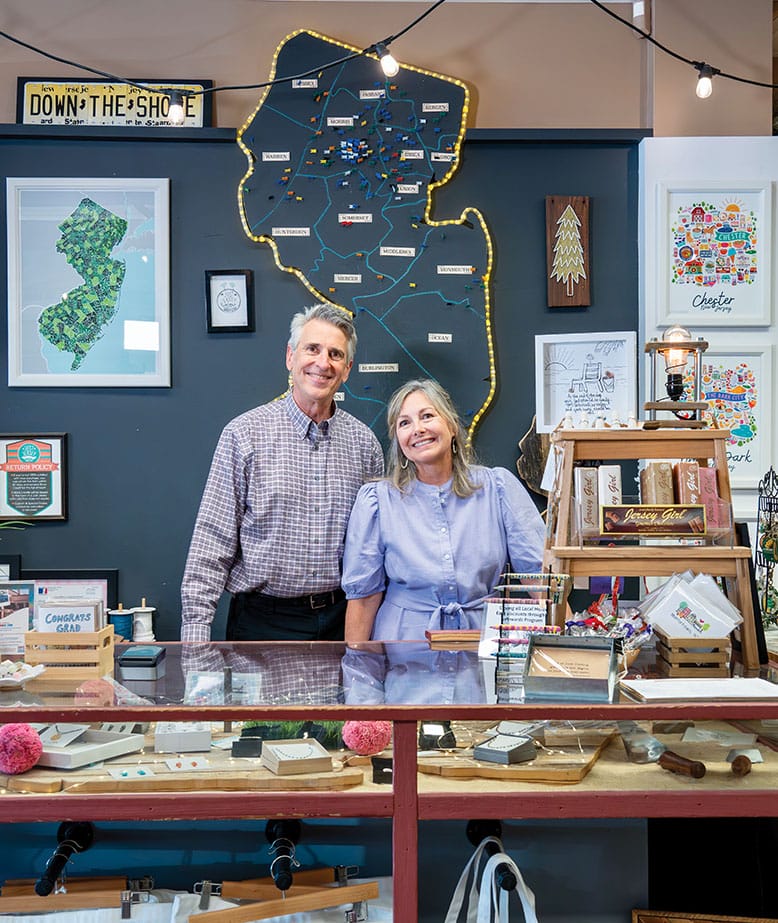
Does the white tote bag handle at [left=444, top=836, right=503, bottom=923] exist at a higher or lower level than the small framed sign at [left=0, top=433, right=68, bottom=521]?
lower

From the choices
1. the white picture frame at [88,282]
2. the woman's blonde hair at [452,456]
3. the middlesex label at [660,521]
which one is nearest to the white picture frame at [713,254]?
the woman's blonde hair at [452,456]

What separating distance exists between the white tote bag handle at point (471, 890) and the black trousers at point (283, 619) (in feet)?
4.42

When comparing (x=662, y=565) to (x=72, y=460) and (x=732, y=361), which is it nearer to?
(x=732, y=361)

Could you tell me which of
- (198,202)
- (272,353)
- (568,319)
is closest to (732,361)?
(568,319)

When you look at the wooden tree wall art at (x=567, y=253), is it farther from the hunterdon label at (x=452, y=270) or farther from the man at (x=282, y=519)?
the man at (x=282, y=519)

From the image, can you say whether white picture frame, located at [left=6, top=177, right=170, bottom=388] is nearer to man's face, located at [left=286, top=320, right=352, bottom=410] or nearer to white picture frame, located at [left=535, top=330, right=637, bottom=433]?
man's face, located at [left=286, top=320, right=352, bottom=410]

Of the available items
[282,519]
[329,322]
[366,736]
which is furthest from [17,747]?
[329,322]

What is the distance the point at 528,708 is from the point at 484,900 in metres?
0.44

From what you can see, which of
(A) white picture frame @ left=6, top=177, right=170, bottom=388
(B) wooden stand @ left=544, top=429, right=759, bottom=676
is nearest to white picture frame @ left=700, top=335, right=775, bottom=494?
(B) wooden stand @ left=544, top=429, right=759, bottom=676

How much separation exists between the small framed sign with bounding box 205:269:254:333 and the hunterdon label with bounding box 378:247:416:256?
1.90 ft

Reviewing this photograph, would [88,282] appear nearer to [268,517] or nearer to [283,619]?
[268,517]

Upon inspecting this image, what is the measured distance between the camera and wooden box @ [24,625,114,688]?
73.9 inches

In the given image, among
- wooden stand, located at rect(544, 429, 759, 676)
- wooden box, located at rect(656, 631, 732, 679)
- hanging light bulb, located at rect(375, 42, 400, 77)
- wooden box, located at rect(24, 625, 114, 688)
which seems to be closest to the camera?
wooden box, located at rect(24, 625, 114, 688)

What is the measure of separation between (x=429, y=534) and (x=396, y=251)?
1606mm
